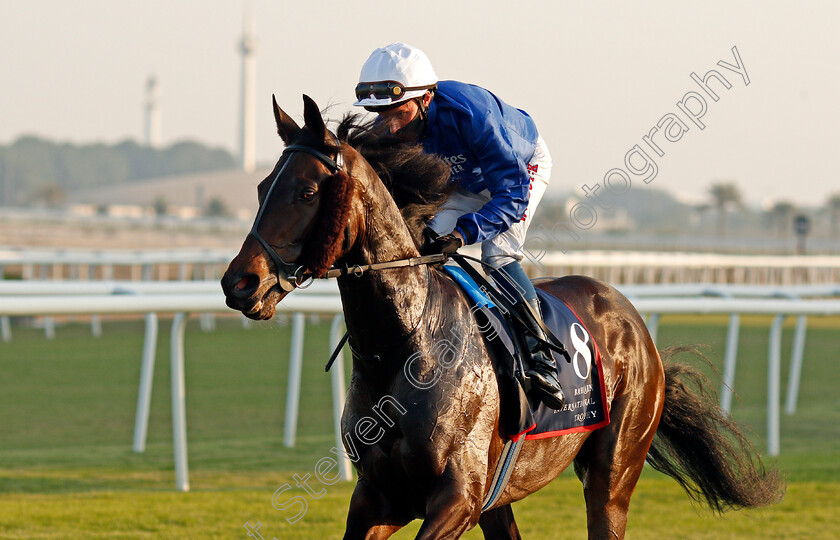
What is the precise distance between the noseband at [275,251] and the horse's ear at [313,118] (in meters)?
0.04

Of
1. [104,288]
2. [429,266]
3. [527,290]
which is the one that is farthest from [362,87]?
[104,288]

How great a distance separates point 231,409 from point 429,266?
5318 millimetres

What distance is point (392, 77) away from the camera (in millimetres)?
2928

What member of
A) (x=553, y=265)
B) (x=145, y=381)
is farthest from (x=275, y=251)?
(x=553, y=265)

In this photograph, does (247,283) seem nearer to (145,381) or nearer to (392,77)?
(392,77)

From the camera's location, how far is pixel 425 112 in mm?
3102

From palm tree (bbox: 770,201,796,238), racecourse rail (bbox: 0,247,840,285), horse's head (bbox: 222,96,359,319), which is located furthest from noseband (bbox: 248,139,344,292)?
palm tree (bbox: 770,201,796,238)

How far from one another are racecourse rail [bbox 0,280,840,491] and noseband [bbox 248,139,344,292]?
61.4 inches

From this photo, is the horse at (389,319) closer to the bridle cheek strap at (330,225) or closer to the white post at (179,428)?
the bridle cheek strap at (330,225)

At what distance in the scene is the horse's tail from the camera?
3.94 meters

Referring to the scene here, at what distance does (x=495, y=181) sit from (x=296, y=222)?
856 millimetres

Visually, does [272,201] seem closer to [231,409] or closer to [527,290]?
[527,290]

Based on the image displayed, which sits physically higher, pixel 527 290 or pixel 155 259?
pixel 527 290

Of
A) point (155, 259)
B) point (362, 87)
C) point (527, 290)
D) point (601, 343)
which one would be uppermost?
point (362, 87)
